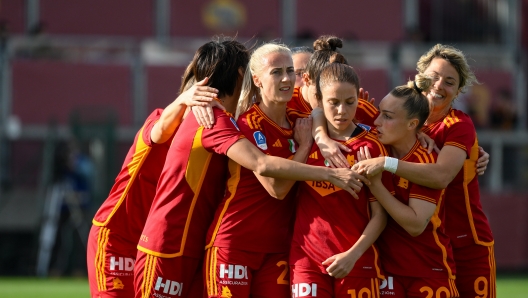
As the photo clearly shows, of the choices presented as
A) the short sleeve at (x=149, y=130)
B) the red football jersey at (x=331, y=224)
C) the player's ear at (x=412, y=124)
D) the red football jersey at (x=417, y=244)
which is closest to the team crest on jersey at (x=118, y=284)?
the short sleeve at (x=149, y=130)

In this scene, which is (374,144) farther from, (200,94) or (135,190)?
(135,190)

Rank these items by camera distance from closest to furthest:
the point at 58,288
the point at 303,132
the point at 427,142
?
1. the point at 303,132
2. the point at 427,142
3. the point at 58,288

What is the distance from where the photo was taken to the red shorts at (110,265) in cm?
594

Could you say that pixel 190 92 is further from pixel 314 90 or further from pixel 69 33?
pixel 69 33

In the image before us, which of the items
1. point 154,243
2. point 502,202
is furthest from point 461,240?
point 502,202

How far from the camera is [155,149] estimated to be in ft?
19.3

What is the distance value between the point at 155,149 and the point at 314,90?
3.58 ft

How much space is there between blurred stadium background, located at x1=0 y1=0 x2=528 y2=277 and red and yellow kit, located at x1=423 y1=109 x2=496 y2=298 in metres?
8.70

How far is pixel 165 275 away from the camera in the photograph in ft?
18.0

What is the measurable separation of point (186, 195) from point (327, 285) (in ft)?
3.29

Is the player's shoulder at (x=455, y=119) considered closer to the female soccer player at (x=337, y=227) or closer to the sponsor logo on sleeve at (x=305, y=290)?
the female soccer player at (x=337, y=227)

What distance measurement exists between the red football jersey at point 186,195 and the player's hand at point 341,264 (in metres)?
0.85

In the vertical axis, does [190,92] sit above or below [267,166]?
above

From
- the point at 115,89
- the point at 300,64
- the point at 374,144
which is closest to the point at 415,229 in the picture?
the point at 374,144
